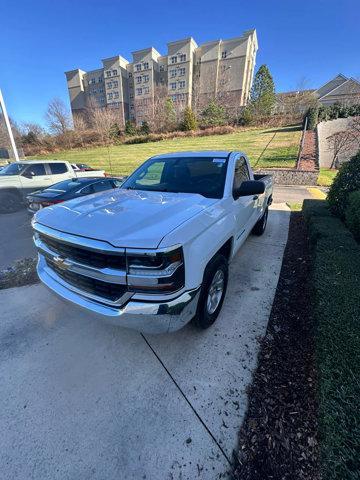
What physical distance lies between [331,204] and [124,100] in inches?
2623

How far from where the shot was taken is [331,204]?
6039 mm

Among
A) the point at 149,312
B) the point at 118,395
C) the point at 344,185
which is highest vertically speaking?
the point at 344,185

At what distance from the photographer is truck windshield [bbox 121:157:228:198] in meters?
2.98

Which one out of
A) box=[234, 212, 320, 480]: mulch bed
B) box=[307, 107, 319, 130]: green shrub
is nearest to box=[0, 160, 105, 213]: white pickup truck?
box=[234, 212, 320, 480]: mulch bed

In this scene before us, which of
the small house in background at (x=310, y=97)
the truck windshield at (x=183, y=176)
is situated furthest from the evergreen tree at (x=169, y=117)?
the truck windshield at (x=183, y=176)

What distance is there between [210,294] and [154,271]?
1.05 m

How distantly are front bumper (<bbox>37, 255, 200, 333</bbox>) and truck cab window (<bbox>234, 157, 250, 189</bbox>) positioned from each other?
1825 mm

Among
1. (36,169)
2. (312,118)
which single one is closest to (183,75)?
(312,118)

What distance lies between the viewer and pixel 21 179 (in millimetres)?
8070

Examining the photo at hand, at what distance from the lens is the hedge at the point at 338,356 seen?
1346 millimetres

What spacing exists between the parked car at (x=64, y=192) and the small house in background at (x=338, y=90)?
39.9m

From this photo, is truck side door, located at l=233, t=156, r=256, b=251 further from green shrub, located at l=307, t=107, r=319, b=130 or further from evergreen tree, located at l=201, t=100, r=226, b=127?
evergreen tree, located at l=201, t=100, r=226, b=127

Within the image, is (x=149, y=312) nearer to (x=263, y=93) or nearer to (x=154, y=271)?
(x=154, y=271)

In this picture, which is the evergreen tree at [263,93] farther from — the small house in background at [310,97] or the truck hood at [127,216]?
the truck hood at [127,216]
